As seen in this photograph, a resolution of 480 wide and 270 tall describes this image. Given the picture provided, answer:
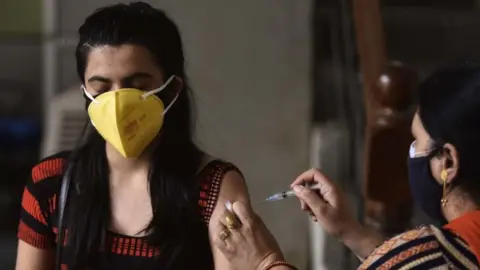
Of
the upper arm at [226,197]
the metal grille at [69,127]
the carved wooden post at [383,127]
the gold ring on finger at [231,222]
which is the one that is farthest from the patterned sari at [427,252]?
the metal grille at [69,127]

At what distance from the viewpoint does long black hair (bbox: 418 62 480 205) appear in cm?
120

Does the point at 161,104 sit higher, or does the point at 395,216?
the point at 161,104

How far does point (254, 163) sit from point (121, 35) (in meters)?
1.30

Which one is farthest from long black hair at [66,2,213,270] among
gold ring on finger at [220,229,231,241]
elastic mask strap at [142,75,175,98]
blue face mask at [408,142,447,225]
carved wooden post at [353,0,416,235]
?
carved wooden post at [353,0,416,235]

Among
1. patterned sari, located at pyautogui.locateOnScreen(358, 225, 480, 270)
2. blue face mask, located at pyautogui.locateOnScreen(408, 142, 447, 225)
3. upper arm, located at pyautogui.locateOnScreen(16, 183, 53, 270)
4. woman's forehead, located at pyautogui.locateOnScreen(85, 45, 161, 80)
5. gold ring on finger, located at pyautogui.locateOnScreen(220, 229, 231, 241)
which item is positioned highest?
woman's forehead, located at pyautogui.locateOnScreen(85, 45, 161, 80)

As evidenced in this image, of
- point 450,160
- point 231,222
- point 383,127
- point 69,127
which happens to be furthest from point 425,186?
point 69,127

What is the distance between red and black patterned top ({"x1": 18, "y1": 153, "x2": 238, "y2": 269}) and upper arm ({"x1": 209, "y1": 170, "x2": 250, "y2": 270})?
0.4 inches

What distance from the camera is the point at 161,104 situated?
151 cm

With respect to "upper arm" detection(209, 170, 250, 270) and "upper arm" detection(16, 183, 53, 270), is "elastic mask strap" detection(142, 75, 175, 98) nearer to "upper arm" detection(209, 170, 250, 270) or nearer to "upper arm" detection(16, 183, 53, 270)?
"upper arm" detection(209, 170, 250, 270)

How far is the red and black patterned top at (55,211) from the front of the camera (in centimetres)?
152

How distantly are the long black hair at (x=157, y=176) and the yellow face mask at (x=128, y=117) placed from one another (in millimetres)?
67

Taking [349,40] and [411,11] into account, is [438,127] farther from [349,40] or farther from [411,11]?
[411,11]

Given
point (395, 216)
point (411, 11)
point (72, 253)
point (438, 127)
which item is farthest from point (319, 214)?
point (411, 11)

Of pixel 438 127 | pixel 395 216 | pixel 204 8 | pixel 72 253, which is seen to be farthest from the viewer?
pixel 204 8
